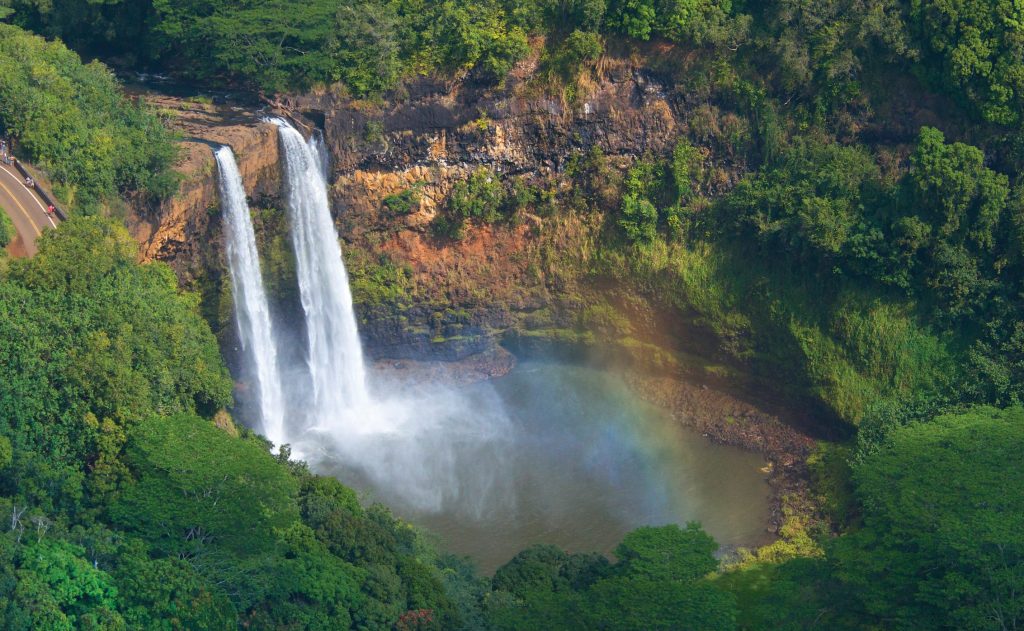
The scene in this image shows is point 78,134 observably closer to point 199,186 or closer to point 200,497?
point 199,186

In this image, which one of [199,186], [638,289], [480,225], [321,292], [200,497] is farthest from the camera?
[480,225]

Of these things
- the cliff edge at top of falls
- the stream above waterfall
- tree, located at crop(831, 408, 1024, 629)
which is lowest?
the stream above waterfall

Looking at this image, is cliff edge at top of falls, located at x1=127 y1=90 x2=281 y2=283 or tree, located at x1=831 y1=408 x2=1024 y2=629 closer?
tree, located at x1=831 y1=408 x2=1024 y2=629

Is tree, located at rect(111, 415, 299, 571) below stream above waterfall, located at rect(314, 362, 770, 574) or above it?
above

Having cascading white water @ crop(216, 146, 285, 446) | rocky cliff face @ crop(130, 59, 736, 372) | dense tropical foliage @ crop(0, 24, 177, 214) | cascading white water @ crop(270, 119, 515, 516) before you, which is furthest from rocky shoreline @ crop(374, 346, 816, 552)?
dense tropical foliage @ crop(0, 24, 177, 214)

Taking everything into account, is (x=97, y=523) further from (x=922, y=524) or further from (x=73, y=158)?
(x=922, y=524)

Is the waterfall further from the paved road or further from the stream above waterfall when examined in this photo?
the paved road

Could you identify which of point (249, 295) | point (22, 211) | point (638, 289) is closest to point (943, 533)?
point (638, 289)
